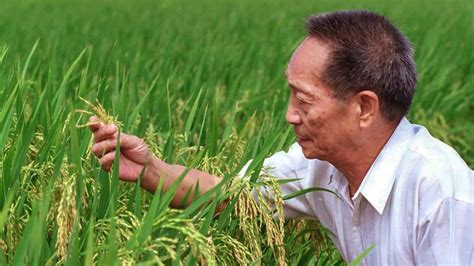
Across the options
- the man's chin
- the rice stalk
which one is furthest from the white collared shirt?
the rice stalk

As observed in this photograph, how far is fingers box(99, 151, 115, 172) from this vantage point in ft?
7.11

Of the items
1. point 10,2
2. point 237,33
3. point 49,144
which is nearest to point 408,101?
point 49,144

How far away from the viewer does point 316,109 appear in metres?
2.21

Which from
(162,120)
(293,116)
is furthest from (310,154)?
(162,120)

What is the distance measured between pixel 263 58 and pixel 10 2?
6919 millimetres

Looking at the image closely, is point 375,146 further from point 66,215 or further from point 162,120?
point 162,120

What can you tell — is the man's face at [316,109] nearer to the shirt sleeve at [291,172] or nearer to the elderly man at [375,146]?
the elderly man at [375,146]

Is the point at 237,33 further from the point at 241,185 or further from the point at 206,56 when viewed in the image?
the point at 241,185

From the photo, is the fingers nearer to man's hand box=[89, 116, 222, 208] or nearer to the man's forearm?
man's hand box=[89, 116, 222, 208]

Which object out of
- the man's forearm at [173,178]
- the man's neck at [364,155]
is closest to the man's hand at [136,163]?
the man's forearm at [173,178]

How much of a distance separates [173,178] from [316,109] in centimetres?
36

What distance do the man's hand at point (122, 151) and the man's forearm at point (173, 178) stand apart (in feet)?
0.10

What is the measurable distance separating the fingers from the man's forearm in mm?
136

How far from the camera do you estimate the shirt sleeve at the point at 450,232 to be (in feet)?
6.97
